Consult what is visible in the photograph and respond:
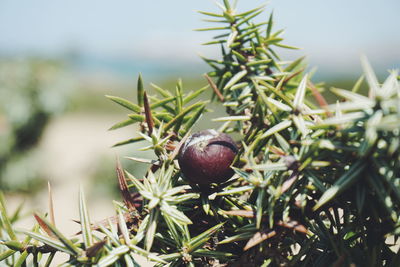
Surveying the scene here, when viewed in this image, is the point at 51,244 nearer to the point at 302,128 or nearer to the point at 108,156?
the point at 302,128

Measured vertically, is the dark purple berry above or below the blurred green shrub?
above

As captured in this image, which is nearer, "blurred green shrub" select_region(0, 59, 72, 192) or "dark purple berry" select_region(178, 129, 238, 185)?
"dark purple berry" select_region(178, 129, 238, 185)

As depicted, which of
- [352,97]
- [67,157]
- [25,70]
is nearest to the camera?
[352,97]

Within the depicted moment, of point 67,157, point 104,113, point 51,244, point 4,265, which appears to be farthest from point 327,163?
point 104,113

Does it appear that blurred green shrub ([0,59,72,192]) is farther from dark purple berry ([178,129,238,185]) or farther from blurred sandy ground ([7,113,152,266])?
dark purple berry ([178,129,238,185])

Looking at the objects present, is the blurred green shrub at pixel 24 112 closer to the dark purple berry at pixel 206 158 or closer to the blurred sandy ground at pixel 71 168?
the blurred sandy ground at pixel 71 168

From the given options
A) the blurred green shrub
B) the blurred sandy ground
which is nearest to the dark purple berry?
the blurred sandy ground
